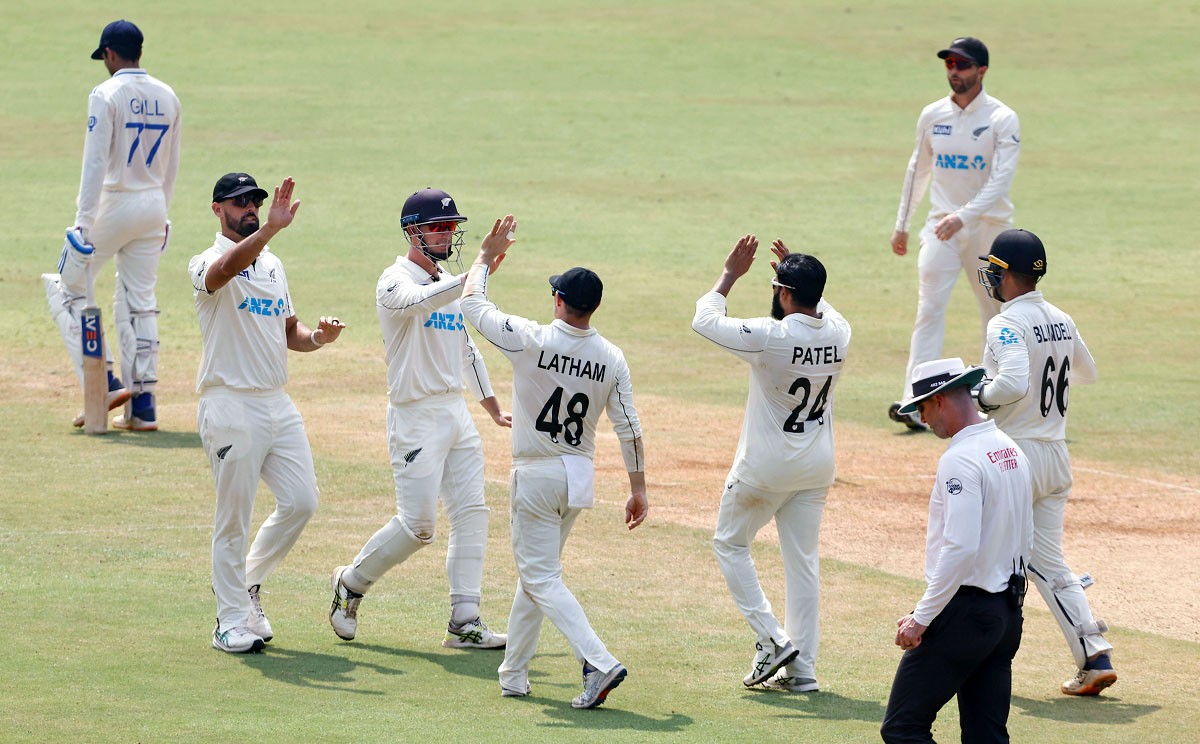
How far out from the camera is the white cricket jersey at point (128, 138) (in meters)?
12.9

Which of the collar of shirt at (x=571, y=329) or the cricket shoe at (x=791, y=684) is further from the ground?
the collar of shirt at (x=571, y=329)

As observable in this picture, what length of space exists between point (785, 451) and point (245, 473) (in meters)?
2.80

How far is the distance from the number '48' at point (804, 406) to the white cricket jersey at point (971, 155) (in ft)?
19.9

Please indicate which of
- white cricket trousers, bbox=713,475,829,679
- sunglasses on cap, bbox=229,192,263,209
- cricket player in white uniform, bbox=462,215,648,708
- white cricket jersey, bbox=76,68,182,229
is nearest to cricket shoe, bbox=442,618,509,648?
cricket player in white uniform, bbox=462,215,648,708

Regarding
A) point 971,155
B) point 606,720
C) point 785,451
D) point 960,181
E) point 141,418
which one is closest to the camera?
point 606,720

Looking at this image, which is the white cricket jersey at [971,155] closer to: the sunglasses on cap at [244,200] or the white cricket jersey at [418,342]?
the white cricket jersey at [418,342]

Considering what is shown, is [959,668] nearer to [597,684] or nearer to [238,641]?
[597,684]

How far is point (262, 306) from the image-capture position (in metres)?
8.44

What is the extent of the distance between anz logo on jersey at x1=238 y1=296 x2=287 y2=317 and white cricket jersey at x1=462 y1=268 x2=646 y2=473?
126 cm

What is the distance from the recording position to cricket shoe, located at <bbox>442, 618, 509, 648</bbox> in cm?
862

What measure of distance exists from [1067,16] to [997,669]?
3675 cm

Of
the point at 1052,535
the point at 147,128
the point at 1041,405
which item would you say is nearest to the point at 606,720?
the point at 1052,535

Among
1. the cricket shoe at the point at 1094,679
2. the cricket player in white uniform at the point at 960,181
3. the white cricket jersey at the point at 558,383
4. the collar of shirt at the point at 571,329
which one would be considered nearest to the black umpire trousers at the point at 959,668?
the cricket shoe at the point at 1094,679

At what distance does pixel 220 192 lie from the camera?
8.43 m
